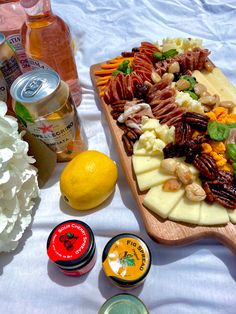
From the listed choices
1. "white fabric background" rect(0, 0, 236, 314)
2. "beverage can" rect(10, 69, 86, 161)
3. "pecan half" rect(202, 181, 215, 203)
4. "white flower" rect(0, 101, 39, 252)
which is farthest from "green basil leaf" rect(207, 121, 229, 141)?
"white flower" rect(0, 101, 39, 252)

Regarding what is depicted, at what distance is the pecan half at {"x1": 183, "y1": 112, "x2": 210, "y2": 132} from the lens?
0.77 metres

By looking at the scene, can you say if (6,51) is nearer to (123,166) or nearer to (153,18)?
(123,166)

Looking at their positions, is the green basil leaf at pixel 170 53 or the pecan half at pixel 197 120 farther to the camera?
the green basil leaf at pixel 170 53

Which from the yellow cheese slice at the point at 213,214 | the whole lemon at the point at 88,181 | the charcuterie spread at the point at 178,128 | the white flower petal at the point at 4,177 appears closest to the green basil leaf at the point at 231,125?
the charcuterie spread at the point at 178,128

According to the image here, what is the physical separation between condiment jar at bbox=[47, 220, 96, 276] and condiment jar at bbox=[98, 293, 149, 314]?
98mm

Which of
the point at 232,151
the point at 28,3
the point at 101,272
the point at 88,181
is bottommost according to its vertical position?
the point at 101,272

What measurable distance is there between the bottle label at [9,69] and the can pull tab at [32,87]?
13cm

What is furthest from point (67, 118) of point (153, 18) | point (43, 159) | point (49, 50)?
point (153, 18)

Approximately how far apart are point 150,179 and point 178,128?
0.15 meters

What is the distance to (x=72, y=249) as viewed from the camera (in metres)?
0.62

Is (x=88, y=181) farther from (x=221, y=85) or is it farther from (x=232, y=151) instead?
(x=221, y=85)

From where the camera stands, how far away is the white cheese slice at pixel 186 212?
66cm

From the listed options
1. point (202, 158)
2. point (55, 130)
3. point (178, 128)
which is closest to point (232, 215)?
point (202, 158)

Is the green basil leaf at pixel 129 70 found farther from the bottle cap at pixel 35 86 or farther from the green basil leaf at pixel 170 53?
the bottle cap at pixel 35 86
